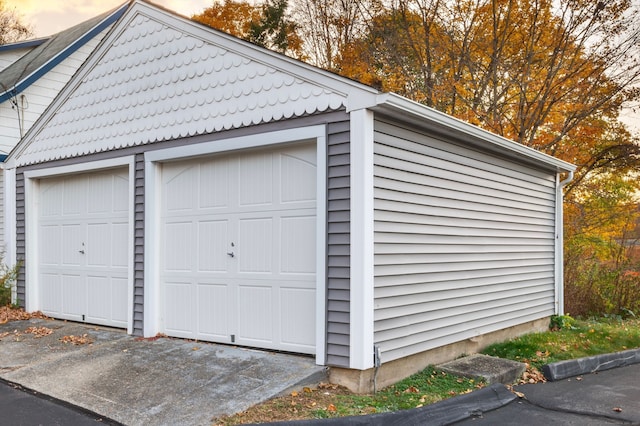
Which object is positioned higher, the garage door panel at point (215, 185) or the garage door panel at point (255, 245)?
the garage door panel at point (215, 185)

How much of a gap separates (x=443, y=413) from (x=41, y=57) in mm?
11455

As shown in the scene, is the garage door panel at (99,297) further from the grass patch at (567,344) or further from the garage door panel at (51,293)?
the grass patch at (567,344)

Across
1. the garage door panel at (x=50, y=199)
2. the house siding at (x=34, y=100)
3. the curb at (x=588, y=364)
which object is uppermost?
the house siding at (x=34, y=100)

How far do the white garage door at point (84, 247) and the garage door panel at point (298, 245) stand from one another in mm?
2878

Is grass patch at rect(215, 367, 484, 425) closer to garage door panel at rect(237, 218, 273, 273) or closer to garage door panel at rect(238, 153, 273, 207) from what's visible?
garage door panel at rect(237, 218, 273, 273)

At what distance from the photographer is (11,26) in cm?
2491

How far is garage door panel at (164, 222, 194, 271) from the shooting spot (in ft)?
Result: 22.8

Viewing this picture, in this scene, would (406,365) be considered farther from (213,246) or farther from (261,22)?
(261,22)

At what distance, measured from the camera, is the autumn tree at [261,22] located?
17.8 m

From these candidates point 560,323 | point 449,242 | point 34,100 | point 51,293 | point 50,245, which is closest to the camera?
point 449,242

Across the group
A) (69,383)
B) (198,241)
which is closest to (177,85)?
(198,241)

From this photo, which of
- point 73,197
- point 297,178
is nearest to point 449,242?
point 297,178

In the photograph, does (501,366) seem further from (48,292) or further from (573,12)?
(573,12)

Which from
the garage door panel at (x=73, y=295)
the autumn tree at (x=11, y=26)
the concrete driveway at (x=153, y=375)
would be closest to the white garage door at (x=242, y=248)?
the concrete driveway at (x=153, y=375)
